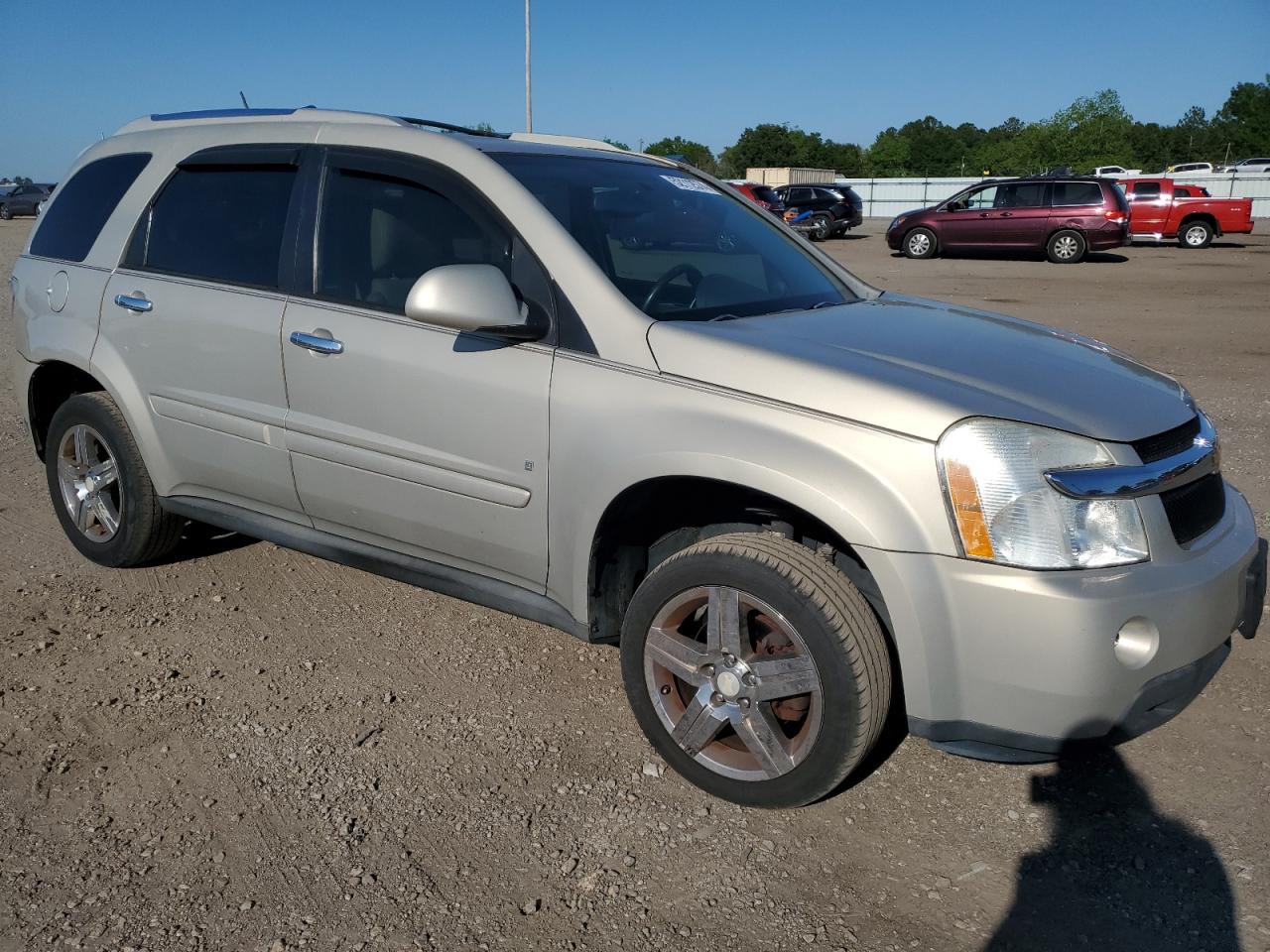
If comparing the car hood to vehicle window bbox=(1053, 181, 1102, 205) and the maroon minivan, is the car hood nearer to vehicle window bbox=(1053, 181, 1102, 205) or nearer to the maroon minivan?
the maroon minivan

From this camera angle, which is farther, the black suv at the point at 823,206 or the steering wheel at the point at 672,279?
the black suv at the point at 823,206

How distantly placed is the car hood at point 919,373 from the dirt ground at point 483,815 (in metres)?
1.09

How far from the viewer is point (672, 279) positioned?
3471 mm

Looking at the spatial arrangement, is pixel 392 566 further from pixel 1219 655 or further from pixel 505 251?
pixel 1219 655

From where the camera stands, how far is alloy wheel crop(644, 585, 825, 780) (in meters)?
2.81

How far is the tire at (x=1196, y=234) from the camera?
25.7m

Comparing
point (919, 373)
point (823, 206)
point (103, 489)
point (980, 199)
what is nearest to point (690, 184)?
point (919, 373)

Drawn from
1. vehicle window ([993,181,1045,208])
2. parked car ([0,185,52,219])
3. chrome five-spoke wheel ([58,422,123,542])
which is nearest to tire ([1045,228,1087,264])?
vehicle window ([993,181,1045,208])

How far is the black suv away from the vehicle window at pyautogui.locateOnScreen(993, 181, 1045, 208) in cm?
729

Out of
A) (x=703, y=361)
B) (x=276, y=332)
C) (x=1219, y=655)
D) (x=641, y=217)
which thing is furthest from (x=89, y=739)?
(x=1219, y=655)

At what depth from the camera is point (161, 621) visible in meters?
4.19

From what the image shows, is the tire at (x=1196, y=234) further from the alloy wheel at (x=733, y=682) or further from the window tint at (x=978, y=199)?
the alloy wheel at (x=733, y=682)

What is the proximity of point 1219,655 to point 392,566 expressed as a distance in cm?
250

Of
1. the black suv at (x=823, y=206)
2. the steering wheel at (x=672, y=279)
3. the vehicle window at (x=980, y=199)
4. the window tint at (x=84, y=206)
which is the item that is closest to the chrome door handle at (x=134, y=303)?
the window tint at (x=84, y=206)
